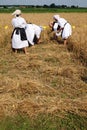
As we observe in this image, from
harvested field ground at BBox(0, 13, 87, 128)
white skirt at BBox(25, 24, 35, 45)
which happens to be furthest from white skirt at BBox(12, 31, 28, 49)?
white skirt at BBox(25, 24, 35, 45)

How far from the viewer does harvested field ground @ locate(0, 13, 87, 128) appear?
5.63m

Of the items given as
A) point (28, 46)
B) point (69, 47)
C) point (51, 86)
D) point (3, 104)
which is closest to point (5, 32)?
point (28, 46)

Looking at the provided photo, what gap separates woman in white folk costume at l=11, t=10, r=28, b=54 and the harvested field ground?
26 centimetres

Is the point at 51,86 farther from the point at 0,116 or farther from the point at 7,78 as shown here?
the point at 0,116

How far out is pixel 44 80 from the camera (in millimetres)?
7332

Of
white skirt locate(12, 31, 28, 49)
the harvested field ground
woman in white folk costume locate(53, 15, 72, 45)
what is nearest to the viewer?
the harvested field ground

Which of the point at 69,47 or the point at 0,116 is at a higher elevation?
the point at 0,116

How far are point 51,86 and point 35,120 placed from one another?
166 cm

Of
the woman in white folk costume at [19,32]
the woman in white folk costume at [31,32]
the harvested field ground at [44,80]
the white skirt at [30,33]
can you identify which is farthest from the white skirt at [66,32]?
the woman in white folk costume at [19,32]

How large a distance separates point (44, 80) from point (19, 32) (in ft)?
11.0

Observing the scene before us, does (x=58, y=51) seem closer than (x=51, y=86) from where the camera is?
No

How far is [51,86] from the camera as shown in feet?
22.6

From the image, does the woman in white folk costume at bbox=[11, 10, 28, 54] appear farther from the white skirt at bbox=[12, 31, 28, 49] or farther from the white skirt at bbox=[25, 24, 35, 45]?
the white skirt at bbox=[25, 24, 35, 45]

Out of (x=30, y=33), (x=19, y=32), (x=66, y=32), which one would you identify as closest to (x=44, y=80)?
(x=19, y=32)
